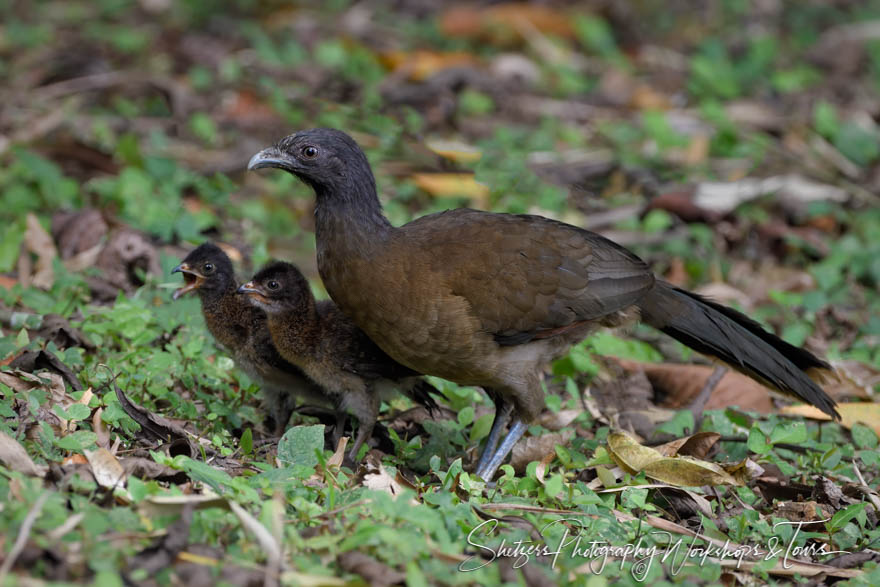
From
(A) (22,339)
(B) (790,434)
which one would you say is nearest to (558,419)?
(B) (790,434)

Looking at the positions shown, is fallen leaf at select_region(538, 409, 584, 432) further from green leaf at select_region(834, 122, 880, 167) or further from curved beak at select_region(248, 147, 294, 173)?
green leaf at select_region(834, 122, 880, 167)

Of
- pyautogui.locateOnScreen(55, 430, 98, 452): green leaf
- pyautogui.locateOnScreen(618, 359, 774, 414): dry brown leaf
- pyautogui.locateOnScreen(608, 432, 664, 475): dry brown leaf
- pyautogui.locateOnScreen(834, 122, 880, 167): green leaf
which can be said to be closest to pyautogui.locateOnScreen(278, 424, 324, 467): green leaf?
pyautogui.locateOnScreen(55, 430, 98, 452): green leaf

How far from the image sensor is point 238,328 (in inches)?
215

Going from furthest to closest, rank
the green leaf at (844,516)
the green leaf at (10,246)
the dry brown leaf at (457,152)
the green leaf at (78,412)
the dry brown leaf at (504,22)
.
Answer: the dry brown leaf at (504,22) → the dry brown leaf at (457,152) → the green leaf at (10,246) → the green leaf at (844,516) → the green leaf at (78,412)

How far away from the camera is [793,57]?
11969 mm

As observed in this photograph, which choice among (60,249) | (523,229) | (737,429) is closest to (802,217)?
(737,429)

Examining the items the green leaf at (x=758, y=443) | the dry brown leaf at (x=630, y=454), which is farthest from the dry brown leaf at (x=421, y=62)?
the green leaf at (x=758, y=443)

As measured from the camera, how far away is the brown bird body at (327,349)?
5.23 m

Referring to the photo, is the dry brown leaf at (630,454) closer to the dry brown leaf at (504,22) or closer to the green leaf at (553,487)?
the green leaf at (553,487)

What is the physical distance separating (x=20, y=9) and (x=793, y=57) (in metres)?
8.51

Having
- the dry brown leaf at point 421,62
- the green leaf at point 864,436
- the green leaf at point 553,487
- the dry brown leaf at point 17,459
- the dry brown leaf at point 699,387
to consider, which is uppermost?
the dry brown leaf at point 17,459

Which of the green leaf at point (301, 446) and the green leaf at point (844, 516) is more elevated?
the green leaf at point (301, 446)

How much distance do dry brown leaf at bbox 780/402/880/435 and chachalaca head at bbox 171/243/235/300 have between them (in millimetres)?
3243

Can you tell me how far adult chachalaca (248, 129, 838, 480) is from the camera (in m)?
4.96
